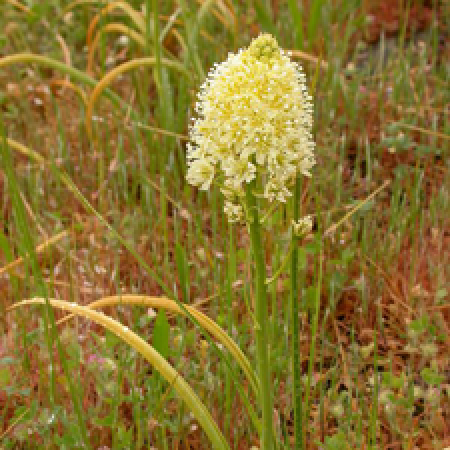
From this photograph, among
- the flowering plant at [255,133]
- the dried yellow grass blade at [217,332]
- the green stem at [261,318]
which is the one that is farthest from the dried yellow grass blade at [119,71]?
the green stem at [261,318]

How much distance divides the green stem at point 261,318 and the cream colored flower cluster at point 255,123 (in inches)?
1.3

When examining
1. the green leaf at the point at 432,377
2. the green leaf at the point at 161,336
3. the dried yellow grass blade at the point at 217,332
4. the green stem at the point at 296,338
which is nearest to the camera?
the green stem at the point at 296,338

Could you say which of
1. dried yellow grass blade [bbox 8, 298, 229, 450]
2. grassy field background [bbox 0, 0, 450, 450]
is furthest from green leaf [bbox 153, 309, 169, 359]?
dried yellow grass blade [bbox 8, 298, 229, 450]

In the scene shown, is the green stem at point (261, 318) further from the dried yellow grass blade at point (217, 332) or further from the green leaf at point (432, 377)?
the green leaf at point (432, 377)

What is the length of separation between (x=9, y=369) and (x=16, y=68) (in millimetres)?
2327

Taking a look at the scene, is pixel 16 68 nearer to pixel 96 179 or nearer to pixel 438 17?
pixel 96 179

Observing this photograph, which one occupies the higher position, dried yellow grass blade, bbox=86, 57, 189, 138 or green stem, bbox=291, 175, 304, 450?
dried yellow grass blade, bbox=86, 57, 189, 138

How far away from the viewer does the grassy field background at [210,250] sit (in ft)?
6.53

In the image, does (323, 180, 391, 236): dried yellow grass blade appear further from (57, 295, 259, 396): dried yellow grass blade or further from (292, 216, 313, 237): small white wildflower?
(57, 295, 259, 396): dried yellow grass blade

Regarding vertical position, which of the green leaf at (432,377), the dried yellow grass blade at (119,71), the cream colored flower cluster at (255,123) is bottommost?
the green leaf at (432,377)

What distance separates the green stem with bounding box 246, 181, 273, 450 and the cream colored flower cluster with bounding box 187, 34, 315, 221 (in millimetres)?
33

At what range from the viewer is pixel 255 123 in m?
1.38

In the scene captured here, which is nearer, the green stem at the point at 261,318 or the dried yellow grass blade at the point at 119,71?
the green stem at the point at 261,318

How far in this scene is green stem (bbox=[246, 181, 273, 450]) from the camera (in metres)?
1.44
